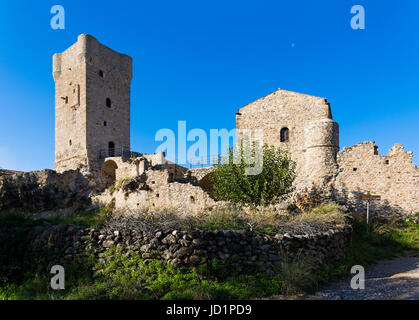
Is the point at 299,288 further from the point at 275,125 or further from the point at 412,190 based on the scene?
the point at 275,125

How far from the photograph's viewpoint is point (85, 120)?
25484 millimetres

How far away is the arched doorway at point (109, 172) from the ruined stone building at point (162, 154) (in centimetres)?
9

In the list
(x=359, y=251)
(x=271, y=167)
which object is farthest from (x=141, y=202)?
→ (x=359, y=251)

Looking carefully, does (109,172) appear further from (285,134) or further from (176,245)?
(176,245)

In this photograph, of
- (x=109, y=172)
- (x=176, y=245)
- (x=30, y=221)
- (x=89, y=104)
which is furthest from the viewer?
(x=109, y=172)

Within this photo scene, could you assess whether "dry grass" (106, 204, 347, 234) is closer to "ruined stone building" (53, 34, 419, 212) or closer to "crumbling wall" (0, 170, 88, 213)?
"ruined stone building" (53, 34, 419, 212)

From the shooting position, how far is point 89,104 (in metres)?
25.9

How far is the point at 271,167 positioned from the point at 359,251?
4.91 metres

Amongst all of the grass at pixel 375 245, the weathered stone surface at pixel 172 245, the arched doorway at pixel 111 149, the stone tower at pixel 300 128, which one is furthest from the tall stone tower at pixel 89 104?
the grass at pixel 375 245

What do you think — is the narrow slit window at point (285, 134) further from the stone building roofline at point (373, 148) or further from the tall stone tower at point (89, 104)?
the tall stone tower at point (89, 104)

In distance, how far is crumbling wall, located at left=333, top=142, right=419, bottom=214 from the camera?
14.9 m

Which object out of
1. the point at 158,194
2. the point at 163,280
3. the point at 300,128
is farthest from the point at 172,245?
the point at 300,128

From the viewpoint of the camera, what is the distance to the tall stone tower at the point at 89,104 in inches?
1014

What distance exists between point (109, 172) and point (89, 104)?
6.39 meters
